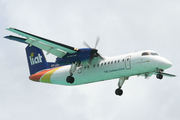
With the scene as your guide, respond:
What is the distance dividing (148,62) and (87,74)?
4953 mm

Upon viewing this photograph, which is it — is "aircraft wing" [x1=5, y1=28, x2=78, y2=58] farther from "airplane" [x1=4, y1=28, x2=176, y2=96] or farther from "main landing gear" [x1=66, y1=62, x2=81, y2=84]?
"main landing gear" [x1=66, y1=62, x2=81, y2=84]

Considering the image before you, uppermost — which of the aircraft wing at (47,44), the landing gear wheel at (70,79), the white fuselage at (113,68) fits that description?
the aircraft wing at (47,44)

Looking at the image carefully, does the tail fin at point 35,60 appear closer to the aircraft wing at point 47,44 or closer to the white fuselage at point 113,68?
the white fuselage at point 113,68

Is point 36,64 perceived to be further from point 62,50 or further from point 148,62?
point 148,62

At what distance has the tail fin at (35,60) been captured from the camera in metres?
28.5

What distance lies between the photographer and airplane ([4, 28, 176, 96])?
2175 centimetres

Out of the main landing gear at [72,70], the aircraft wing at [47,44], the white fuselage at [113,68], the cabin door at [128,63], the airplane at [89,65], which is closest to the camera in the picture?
the white fuselage at [113,68]

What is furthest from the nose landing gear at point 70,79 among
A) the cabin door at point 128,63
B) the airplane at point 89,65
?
the cabin door at point 128,63

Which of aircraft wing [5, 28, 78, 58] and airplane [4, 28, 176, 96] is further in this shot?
aircraft wing [5, 28, 78, 58]

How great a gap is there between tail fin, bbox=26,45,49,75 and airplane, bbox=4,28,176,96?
25.4 inches

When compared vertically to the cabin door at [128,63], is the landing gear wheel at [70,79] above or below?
below

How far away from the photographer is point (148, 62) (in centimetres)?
2155

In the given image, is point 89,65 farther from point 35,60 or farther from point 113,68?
point 35,60

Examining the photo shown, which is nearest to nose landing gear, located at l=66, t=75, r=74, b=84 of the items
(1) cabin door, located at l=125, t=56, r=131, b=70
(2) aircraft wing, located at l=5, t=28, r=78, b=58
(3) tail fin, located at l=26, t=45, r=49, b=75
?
(2) aircraft wing, located at l=5, t=28, r=78, b=58
